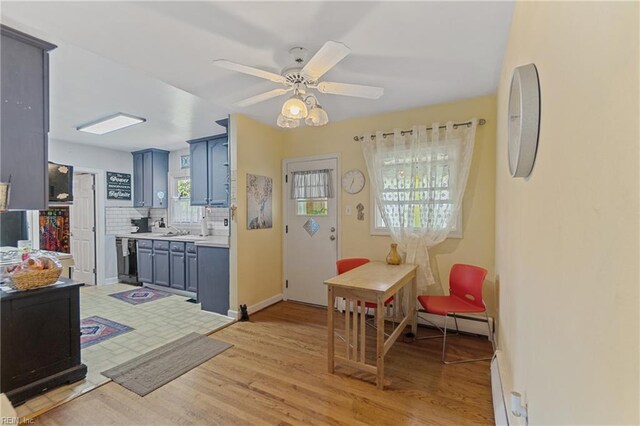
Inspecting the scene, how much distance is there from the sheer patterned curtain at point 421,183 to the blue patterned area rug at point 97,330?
10.4ft

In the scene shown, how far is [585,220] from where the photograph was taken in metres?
0.70

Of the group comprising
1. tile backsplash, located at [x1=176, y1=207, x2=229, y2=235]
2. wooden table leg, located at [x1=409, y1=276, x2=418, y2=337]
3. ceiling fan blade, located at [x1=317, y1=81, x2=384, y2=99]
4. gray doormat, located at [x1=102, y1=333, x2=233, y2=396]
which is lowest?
gray doormat, located at [x1=102, y1=333, x2=233, y2=396]

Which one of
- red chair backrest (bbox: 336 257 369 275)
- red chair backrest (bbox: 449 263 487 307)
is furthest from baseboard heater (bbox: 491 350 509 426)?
red chair backrest (bbox: 336 257 369 275)

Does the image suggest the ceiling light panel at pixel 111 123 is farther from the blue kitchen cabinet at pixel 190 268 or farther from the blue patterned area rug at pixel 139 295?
the blue patterned area rug at pixel 139 295

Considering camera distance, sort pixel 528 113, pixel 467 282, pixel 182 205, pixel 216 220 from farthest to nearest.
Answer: pixel 182 205 → pixel 216 220 → pixel 467 282 → pixel 528 113

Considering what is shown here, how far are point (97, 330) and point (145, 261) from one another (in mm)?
1874

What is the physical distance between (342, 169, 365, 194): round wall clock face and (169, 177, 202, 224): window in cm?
306

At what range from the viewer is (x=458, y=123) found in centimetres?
305

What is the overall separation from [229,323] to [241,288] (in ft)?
1.33

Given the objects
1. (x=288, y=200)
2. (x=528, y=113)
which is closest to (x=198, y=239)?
(x=288, y=200)

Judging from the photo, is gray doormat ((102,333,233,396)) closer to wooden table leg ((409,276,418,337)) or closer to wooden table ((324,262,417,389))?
wooden table ((324,262,417,389))

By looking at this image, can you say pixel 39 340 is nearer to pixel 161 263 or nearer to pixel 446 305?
pixel 161 263

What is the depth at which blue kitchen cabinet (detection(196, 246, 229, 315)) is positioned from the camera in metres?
3.62

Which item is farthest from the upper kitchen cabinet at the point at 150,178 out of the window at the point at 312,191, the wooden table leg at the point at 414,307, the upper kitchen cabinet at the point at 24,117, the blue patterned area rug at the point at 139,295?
the wooden table leg at the point at 414,307
